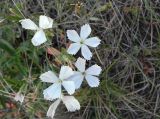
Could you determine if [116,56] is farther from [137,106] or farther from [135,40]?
[137,106]

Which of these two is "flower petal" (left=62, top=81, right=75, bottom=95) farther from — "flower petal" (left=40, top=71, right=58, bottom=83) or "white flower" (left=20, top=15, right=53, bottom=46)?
"white flower" (left=20, top=15, right=53, bottom=46)

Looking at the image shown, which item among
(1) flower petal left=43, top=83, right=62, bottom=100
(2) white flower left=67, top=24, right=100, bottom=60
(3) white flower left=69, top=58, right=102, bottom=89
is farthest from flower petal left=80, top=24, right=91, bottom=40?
(1) flower petal left=43, top=83, right=62, bottom=100

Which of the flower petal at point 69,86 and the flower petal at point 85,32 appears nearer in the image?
the flower petal at point 69,86

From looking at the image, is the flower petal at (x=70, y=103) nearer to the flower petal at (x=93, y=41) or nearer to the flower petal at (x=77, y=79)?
the flower petal at (x=77, y=79)

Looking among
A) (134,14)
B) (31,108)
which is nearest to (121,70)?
(134,14)

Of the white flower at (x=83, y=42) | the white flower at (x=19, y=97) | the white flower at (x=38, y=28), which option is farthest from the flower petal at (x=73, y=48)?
the white flower at (x=19, y=97)

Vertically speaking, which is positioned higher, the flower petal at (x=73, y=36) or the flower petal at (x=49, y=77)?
the flower petal at (x=73, y=36)
